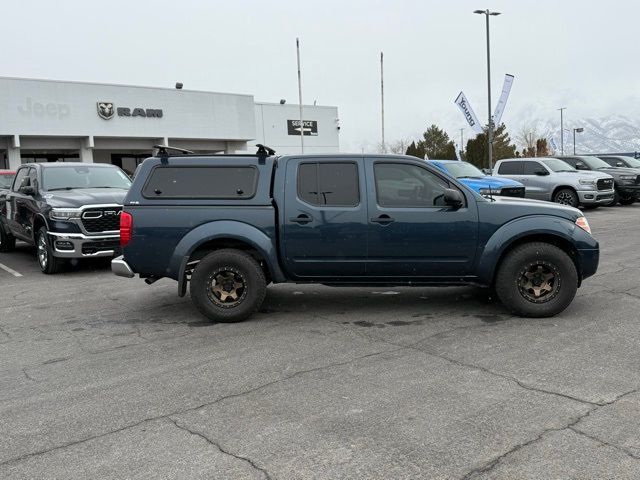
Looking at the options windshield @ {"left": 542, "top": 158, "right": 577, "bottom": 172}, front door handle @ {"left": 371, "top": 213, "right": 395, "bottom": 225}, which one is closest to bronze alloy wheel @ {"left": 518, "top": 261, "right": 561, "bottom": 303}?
front door handle @ {"left": 371, "top": 213, "right": 395, "bottom": 225}

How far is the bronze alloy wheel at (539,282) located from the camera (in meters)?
6.11

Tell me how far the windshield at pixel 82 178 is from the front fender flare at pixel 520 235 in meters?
7.47

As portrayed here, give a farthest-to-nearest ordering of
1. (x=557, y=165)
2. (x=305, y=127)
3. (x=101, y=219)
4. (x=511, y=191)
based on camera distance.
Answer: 1. (x=305, y=127)
2. (x=557, y=165)
3. (x=511, y=191)
4. (x=101, y=219)

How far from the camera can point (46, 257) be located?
32.9 feet

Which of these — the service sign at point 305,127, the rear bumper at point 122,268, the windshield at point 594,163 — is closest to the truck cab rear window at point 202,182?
the rear bumper at point 122,268

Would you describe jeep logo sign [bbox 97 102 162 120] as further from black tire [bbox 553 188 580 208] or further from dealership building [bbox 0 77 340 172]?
black tire [bbox 553 188 580 208]

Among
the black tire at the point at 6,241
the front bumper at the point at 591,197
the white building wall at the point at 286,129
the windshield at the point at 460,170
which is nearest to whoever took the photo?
the black tire at the point at 6,241

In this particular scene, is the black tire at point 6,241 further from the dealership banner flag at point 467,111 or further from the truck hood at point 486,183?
the dealership banner flag at point 467,111

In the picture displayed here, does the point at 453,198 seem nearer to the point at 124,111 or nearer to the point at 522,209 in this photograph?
the point at 522,209

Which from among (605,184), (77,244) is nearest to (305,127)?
(605,184)

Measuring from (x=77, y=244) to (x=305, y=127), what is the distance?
4422 centimetres

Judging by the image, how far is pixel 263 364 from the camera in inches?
193

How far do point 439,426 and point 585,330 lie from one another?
277 centimetres

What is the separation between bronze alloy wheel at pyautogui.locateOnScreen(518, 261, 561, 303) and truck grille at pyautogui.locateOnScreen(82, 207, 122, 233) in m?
6.84
